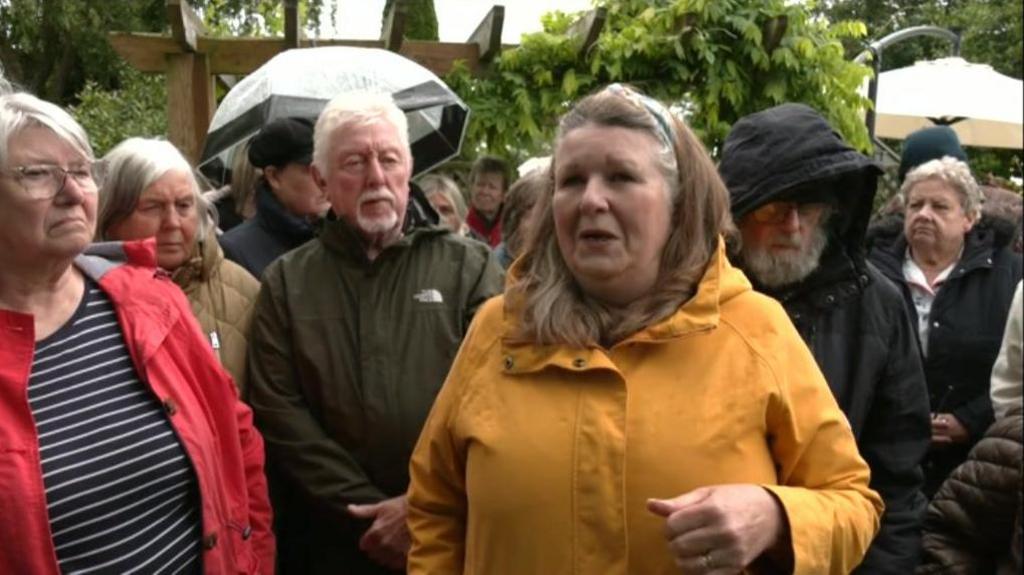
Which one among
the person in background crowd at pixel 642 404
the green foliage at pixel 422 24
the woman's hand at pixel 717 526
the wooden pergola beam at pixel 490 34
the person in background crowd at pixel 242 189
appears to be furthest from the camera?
the green foliage at pixel 422 24

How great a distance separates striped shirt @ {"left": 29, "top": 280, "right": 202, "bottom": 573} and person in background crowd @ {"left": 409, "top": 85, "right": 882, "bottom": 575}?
0.68m

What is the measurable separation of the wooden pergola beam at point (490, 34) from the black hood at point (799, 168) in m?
5.15

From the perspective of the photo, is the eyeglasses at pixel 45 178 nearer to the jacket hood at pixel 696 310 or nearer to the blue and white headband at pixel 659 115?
the jacket hood at pixel 696 310

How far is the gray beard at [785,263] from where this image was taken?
9.59 feet

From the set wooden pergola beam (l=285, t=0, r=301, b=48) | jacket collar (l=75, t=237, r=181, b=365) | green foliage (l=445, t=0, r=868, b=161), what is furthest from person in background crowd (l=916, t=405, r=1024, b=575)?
wooden pergola beam (l=285, t=0, r=301, b=48)

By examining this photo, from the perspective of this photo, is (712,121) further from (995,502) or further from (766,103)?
(995,502)

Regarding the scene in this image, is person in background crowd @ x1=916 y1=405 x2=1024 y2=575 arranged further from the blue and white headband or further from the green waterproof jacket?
the green waterproof jacket

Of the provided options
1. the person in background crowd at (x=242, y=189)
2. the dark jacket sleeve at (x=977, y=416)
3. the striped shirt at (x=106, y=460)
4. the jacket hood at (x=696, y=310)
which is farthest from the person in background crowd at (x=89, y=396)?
the dark jacket sleeve at (x=977, y=416)

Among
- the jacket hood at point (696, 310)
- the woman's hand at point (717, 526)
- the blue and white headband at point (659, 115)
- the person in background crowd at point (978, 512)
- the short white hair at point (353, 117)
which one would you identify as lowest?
the person in background crowd at point (978, 512)

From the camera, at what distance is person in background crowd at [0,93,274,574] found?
2.49m

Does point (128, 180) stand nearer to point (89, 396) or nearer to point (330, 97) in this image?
point (89, 396)

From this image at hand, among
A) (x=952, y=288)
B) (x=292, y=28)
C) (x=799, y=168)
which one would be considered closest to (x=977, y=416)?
(x=952, y=288)

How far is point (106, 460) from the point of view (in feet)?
8.52

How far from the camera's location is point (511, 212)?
447cm
